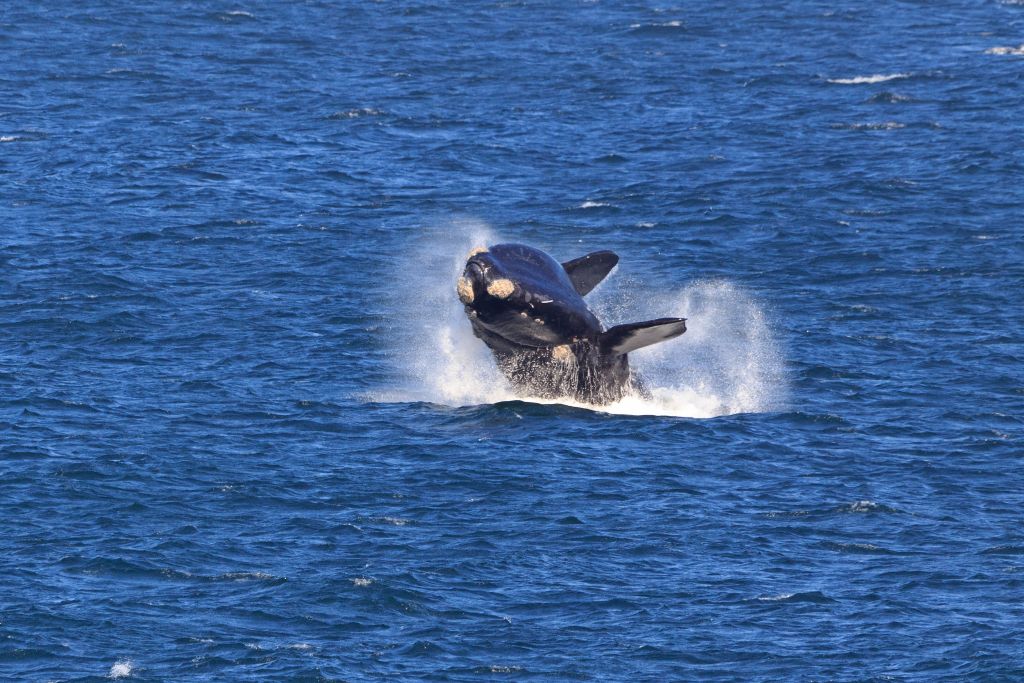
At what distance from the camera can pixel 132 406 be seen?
2286 inches

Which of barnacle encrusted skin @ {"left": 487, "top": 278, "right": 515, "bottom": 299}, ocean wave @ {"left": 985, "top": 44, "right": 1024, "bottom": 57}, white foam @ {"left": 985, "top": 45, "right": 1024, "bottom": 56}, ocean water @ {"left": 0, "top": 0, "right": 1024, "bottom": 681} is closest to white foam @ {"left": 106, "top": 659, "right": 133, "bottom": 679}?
ocean water @ {"left": 0, "top": 0, "right": 1024, "bottom": 681}

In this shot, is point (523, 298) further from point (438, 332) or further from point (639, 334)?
point (438, 332)

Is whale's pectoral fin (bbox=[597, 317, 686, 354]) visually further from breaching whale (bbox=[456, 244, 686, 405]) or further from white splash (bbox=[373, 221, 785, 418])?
white splash (bbox=[373, 221, 785, 418])

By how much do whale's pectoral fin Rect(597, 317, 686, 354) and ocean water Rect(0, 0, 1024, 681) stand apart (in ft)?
12.6

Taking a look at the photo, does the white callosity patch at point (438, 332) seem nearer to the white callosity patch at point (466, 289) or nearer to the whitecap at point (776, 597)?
the white callosity patch at point (466, 289)

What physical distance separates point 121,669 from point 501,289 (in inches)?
528

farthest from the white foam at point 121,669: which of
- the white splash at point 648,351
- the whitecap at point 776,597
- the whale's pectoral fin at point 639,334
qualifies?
the white splash at point 648,351

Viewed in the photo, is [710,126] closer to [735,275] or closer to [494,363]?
[735,275]

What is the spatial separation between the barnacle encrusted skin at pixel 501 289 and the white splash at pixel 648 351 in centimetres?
747

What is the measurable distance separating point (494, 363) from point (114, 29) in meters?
71.1

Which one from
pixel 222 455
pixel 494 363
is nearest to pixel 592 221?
pixel 494 363

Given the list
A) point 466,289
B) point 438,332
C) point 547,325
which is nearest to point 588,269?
point 547,325

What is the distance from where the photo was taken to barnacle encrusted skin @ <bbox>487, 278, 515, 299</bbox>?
47.3 m

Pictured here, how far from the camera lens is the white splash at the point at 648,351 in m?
57.9
